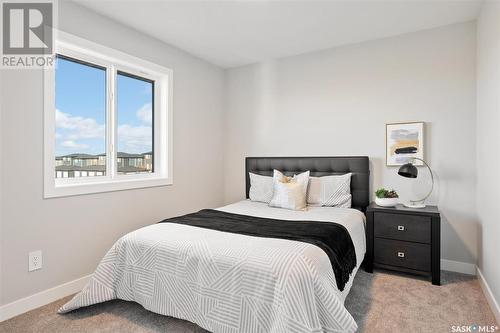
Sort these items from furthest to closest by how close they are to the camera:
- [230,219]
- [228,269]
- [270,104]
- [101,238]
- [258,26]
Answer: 1. [270,104]
2. [258,26]
3. [101,238]
4. [230,219]
5. [228,269]

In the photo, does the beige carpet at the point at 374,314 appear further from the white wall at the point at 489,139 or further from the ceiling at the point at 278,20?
the ceiling at the point at 278,20

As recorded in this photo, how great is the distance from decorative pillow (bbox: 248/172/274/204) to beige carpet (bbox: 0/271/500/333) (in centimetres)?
137

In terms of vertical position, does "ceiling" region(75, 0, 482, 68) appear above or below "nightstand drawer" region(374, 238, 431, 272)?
above

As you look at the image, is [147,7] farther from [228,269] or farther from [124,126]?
[228,269]

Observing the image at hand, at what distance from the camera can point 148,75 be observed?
3.27 m

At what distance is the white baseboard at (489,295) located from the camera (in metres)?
2.00

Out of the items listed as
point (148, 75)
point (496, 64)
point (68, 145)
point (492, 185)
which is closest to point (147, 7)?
point (148, 75)

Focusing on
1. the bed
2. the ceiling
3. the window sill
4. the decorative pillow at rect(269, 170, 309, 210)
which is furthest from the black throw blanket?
the ceiling

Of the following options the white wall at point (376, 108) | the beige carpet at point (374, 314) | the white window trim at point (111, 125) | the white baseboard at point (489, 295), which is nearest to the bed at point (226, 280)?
the beige carpet at point (374, 314)

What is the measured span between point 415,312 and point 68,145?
320 cm

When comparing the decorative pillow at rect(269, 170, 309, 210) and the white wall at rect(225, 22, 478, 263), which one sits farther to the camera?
the decorative pillow at rect(269, 170, 309, 210)

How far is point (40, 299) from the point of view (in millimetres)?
2232

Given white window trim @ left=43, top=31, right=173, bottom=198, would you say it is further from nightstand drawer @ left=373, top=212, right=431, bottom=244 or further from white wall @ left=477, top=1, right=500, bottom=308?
white wall @ left=477, top=1, right=500, bottom=308

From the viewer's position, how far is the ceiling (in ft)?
8.23
